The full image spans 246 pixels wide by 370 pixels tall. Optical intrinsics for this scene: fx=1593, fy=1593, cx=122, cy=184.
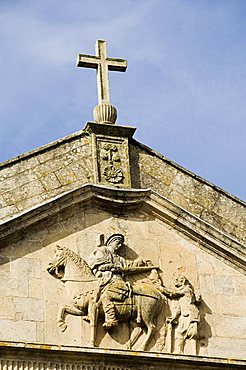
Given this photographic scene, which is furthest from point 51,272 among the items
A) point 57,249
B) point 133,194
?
point 133,194

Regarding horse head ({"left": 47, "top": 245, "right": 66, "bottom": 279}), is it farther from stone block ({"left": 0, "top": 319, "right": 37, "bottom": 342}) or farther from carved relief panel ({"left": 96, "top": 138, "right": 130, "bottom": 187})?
carved relief panel ({"left": 96, "top": 138, "right": 130, "bottom": 187})

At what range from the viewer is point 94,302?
55.5 ft

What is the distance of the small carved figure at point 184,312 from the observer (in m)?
17.1

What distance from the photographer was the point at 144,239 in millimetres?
17578

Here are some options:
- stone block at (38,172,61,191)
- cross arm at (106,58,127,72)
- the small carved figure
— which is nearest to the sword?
the small carved figure

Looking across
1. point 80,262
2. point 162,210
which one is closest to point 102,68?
point 162,210

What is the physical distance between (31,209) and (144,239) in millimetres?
1355

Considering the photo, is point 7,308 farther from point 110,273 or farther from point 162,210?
point 162,210

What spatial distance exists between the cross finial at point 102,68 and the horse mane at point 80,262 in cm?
176

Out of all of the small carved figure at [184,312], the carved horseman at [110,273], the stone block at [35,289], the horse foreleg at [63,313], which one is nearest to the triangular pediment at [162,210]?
the carved horseman at [110,273]

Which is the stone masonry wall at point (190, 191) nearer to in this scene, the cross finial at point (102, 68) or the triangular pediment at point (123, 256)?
the triangular pediment at point (123, 256)

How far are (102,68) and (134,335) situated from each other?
3333 mm

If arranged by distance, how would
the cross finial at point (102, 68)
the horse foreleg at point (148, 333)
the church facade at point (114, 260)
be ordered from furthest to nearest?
the cross finial at point (102, 68) → the horse foreleg at point (148, 333) → the church facade at point (114, 260)

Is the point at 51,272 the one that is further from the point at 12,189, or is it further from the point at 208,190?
the point at 208,190
